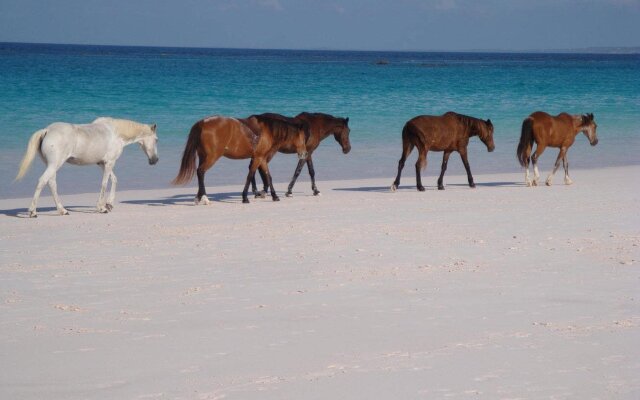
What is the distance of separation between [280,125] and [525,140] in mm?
3804

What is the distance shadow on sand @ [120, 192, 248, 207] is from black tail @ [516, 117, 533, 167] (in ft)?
13.3

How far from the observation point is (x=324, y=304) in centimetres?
680

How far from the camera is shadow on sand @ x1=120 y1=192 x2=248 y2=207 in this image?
12812 millimetres

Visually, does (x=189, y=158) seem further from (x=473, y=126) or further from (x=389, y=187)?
(x=473, y=126)

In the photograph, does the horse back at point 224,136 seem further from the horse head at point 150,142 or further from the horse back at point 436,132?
the horse back at point 436,132

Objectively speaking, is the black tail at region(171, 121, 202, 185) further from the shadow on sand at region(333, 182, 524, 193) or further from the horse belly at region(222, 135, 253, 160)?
the shadow on sand at region(333, 182, 524, 193)

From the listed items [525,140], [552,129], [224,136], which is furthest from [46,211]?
[552,129]

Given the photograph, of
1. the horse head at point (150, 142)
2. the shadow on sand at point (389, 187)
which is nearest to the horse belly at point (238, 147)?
the horse head at point (150, 142)

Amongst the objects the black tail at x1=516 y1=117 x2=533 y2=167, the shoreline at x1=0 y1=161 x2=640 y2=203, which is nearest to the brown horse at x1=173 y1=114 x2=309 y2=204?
the shoreline at x1=0 y1=161 x2=640 y2=203

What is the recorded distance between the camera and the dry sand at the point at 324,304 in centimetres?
520

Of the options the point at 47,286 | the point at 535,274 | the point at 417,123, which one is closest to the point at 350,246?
the point at 535,274

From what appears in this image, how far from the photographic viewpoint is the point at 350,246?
9023mm

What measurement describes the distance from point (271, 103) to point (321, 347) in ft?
103

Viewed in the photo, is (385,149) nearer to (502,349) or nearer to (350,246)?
(350,246)
